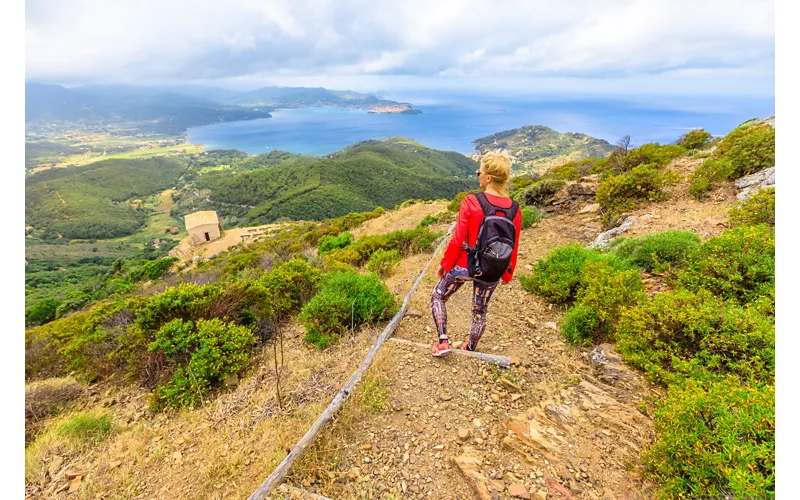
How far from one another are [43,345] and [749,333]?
10523mm

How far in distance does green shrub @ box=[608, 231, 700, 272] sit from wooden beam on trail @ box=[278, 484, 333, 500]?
4.79 metres

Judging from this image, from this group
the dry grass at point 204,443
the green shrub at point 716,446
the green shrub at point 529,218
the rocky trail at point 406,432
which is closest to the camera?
the green shrub at point 716,446

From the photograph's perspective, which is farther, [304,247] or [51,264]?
[51,264]

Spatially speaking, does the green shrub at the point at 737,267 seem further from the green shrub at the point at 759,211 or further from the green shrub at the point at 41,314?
the green shrub at the point at 41,314

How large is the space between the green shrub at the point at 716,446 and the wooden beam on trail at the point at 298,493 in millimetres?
2089

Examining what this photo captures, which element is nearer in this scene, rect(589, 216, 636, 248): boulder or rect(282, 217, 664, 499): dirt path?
rect(282, 217, 664, 499): dirt path

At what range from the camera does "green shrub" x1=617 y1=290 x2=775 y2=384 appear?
2594mm

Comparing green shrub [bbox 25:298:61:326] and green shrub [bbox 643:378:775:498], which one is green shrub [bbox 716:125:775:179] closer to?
green shrub [bbox 643:378:775:498]

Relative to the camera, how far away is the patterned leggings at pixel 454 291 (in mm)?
3188

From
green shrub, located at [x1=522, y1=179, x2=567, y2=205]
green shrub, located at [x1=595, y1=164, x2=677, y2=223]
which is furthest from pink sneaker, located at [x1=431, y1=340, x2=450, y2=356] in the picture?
green shrub, located at [x1=522, y1=179, x2=567, y2=205]

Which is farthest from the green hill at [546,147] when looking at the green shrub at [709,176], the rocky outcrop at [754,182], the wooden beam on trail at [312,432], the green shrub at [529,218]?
the wooden beam on trail at [312,432]

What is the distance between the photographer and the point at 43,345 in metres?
6.55

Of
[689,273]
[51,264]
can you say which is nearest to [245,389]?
[689,273]
